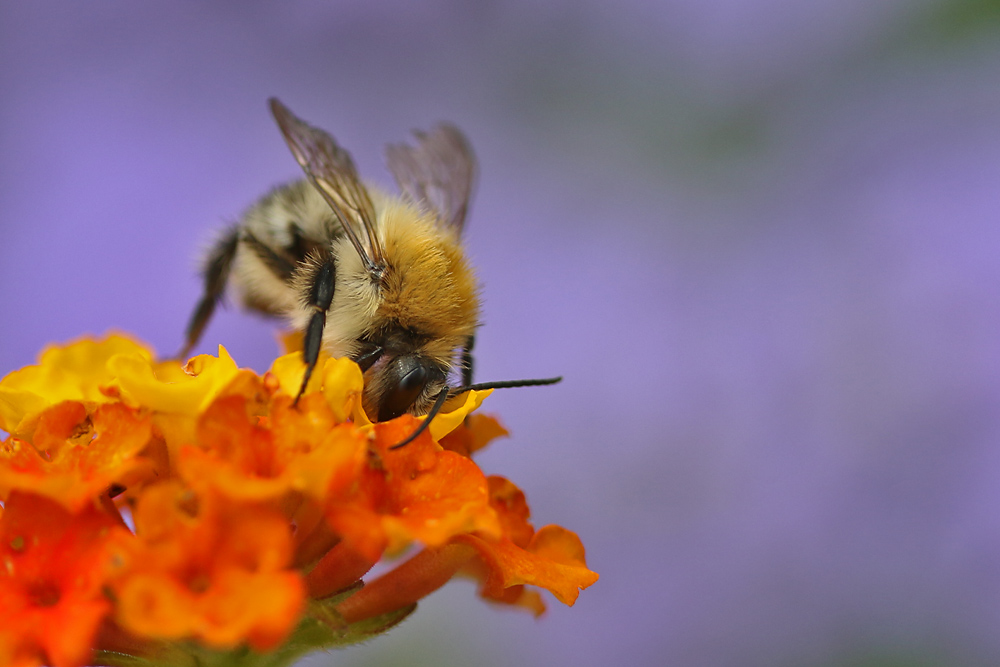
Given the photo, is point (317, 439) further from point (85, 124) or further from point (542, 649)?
point (85, 124)

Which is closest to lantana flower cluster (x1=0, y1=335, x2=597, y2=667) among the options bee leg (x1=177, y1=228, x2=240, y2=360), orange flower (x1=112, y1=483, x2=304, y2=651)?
orange flower (x1=112, y1=483, x2=304, y2=651)

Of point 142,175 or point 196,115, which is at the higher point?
point 196,115

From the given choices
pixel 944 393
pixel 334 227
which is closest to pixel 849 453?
pixel 944 393

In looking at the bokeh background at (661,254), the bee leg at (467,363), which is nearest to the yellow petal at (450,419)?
the bee leg at (467,363)

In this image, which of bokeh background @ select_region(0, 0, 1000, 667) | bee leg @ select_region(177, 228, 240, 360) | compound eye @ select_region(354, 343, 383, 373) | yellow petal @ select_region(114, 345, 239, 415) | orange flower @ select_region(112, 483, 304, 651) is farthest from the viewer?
bokeh background @ select_region(0, 0, 1000, 667)

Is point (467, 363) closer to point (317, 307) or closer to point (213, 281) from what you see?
point (317, 307)

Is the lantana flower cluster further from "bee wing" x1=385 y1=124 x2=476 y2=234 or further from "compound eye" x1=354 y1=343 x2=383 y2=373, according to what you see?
"bee wing" x1=385 y1=124 x2=476 y2=234
